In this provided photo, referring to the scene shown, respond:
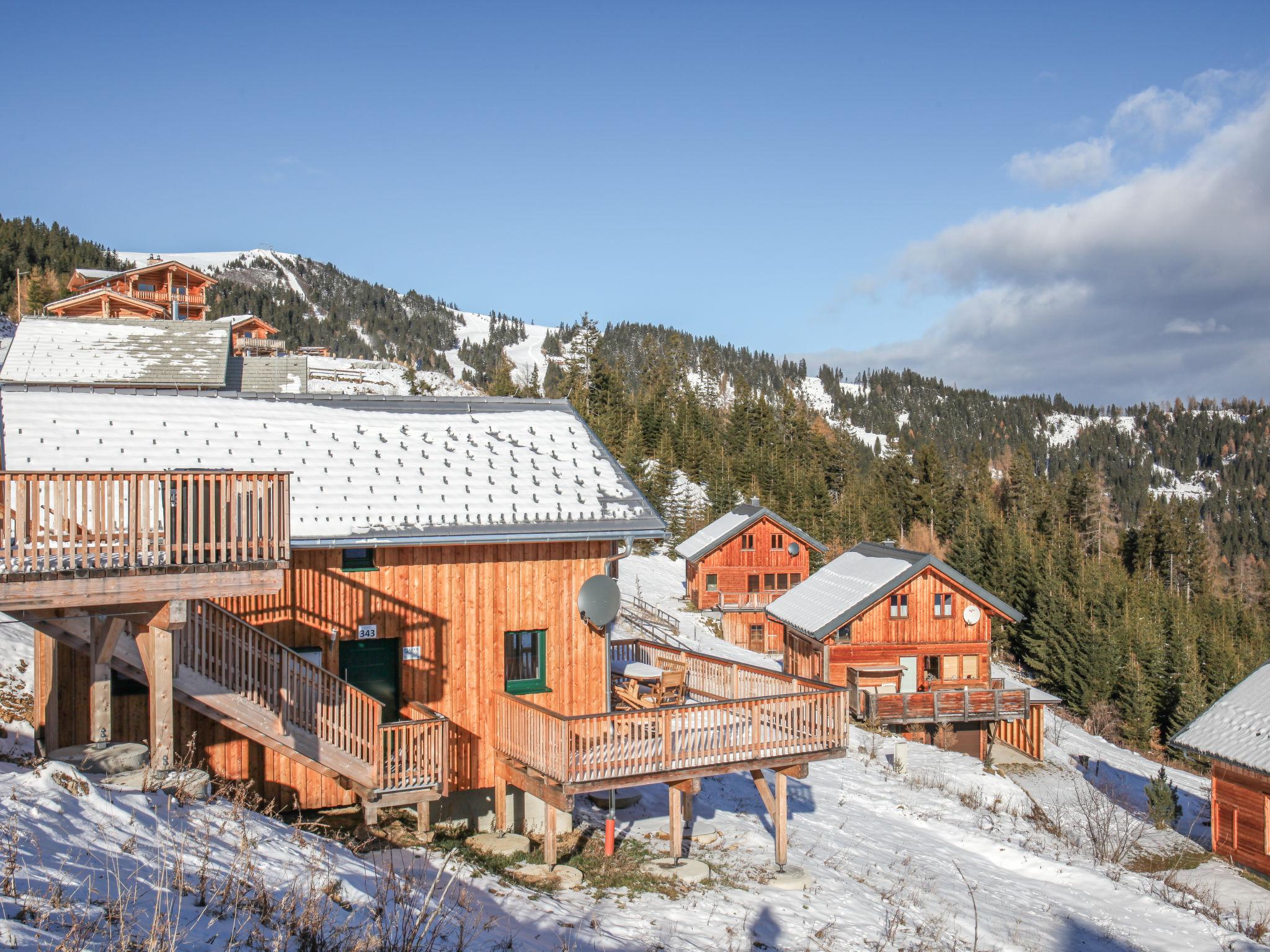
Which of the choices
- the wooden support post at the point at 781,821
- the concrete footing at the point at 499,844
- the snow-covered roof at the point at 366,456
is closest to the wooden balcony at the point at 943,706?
the wooden support post at the point at 781,821

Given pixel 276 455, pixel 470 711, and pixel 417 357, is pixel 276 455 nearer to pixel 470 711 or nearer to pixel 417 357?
pixel 470 711

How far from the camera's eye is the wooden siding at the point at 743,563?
52.8 meters

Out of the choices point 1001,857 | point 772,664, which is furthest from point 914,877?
point 772,664

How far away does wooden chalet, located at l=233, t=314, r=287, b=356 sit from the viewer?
5178 centimetres

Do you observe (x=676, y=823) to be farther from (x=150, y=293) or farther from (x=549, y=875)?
(x=150, y=293)

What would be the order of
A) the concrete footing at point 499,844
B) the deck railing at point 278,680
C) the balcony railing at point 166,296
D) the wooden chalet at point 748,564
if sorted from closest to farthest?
1. the deck railing at point 278,680
2. the concrete footing at point 499,844
3. the wooden chalet at point 748,564
4. the balcony railing at point 166,296

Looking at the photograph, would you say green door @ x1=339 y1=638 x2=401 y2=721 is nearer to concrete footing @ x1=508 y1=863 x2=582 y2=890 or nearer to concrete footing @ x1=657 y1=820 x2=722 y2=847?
concrete footing @ x1=508 y1=863 x2=582 y2=890

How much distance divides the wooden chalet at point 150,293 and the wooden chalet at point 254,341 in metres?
3.11

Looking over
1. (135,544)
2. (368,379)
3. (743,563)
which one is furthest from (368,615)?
(368,379)

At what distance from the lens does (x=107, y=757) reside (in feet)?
36.0

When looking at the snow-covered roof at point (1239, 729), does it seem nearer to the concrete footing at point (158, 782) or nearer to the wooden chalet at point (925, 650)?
the wooden chalet at point (925, 650)

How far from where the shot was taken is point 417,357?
135500 millimetres

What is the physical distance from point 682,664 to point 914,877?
5.49m

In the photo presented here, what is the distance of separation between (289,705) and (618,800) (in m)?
7.45
